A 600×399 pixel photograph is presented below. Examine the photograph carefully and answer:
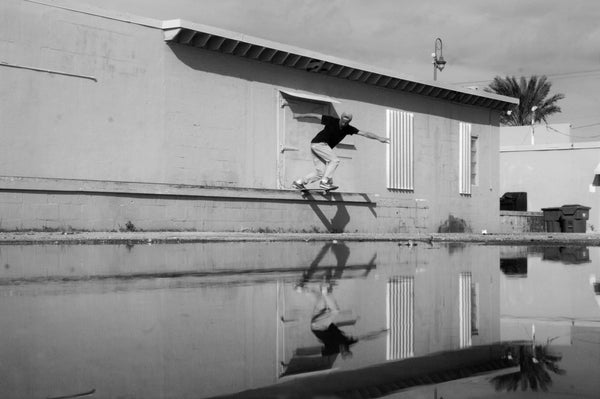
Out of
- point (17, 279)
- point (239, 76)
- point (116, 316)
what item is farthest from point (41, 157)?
point (116, 316)

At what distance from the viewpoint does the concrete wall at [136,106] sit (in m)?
16.8

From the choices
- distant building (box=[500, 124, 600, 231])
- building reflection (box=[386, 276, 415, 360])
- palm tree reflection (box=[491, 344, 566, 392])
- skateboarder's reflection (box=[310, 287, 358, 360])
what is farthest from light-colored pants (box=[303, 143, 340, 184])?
distant building (box=[500, 124, 600, 231])

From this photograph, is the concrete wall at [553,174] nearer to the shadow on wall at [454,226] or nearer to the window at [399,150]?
the shadow on wall at [454,226]

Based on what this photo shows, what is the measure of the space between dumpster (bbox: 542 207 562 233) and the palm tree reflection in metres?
32.7

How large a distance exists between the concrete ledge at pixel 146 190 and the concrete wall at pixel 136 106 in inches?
16.4

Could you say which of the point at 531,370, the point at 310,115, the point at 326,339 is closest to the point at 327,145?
the point at 310,115

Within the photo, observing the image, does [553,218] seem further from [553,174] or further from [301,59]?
[301,59]

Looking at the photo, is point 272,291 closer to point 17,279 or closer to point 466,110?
→ point 17,279

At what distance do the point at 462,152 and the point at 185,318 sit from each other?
2595cm

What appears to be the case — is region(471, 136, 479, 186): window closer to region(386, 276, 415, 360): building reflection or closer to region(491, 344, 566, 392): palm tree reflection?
region(386, 276, 415, 360): building reflection

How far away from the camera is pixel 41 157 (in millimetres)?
17109

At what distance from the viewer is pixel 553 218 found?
119 ft

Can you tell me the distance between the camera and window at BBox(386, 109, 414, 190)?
27.0 meters

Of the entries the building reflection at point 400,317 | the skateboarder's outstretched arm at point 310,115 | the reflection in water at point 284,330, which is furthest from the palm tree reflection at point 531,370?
the skateboarder's outstretched arm at point 310,115
